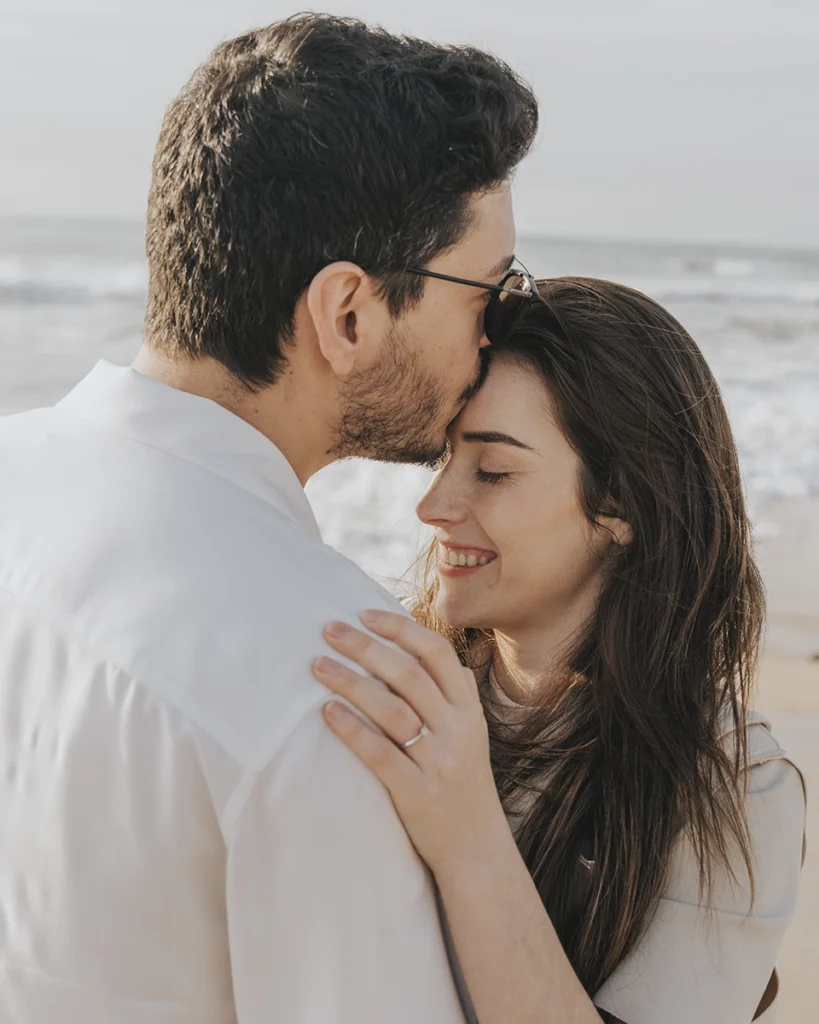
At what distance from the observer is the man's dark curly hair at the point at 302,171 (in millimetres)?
1788

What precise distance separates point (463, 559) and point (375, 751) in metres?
1.62

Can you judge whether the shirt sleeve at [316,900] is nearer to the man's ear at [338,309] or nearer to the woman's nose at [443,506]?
the man's ear at [338,309]

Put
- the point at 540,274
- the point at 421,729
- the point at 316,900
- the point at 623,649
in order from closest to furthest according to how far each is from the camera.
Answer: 1. the point at 316,900
2. the point at 421,729
3. the point at 623,649
4. the point at 540,274

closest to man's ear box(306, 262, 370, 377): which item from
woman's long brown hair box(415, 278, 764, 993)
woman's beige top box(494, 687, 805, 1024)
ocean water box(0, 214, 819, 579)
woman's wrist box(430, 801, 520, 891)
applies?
woman's wrist box(430, 801, 520, 891)

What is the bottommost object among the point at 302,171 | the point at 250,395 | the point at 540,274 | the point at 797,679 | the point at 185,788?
the point at 540,274

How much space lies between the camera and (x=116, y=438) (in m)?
1.66

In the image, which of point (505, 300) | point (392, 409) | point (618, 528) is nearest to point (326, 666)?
point (392, 409)

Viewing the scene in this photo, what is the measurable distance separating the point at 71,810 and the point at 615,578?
71.5 inches

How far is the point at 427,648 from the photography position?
5.50 ft

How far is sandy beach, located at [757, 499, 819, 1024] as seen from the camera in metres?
4.23

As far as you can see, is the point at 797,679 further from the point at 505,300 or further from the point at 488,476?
the point at 505,300

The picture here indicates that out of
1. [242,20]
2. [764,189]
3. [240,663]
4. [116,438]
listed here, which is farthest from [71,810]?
[764,189]

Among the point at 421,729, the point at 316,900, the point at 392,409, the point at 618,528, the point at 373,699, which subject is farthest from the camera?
the point at 618,528

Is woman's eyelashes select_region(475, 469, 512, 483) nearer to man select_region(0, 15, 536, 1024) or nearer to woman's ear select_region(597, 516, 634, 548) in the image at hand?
woman's ear select_region(597, 516, 634, 548)
